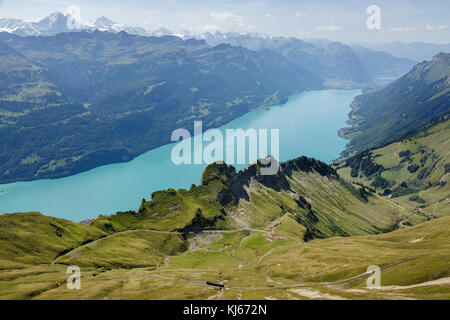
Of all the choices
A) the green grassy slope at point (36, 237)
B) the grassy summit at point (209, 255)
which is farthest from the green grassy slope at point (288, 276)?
the green grassy slope at point (36, 237)

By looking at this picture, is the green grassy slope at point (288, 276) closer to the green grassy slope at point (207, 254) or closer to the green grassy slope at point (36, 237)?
the green grassy slope at point (207, 254)

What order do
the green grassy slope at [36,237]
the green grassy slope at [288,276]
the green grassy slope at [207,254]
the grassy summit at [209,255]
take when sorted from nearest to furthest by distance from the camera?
the green grassy slope at [288,276]
the grassy summit at [209,255]
the green grassy slope at [207,254]
the green grassy slope at [36,237]

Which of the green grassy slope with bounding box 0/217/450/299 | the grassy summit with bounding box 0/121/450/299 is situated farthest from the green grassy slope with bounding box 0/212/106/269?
the green grassy slope with bounding box 0/217/450/299

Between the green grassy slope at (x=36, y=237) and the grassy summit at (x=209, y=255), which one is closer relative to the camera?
the grassy summit at (x=209, y=255)

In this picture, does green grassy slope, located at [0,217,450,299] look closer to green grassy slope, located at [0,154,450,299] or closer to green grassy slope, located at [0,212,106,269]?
green grassy slope, located at [0,154,450,299]

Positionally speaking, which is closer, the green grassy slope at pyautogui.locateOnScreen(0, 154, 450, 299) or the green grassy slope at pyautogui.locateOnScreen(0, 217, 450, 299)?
the green grassy slope at pyautogui.locateOnScreen(0, 217, 450, 299)

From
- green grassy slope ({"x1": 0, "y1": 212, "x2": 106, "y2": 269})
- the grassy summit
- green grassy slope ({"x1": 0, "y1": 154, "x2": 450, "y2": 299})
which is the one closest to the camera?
the grassy summit

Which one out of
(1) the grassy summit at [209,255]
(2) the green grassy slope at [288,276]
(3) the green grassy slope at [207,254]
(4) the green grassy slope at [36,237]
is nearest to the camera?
(2) the green grassy slope at [288,276]

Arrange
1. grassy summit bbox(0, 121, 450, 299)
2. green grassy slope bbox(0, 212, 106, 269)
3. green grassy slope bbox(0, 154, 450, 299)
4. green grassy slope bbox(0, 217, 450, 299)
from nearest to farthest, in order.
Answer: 1. green grassy slope bbox(0, 217, 450, 299)
2. grassy summit bbox(0, 121, 450, 299)
3. green grassy slope bbox(0, 154, 450, 299)
4. green grassy slope bbox(0, 212, 106, 269)

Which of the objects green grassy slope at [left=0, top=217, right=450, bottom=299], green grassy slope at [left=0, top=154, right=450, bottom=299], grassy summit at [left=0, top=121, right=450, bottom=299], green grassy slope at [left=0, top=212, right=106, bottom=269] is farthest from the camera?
green grassy slope at [left=0, top=212, right=106, bottom=269]

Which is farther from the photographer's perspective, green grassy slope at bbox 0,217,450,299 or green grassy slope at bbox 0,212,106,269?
green grassy slope at bbox 0,212,106,269

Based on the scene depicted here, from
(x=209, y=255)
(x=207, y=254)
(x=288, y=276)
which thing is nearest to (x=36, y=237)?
(x=207, y=254)

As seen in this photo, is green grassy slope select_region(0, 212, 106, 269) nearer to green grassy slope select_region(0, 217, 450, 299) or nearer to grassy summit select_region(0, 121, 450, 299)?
grassy summit select_region(0, 121, 450, 299)
